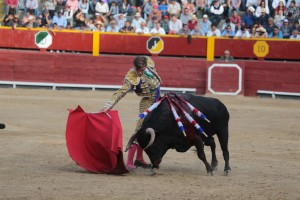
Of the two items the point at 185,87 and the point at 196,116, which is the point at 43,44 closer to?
the point at 185,87

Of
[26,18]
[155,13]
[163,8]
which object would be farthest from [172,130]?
[26,18]

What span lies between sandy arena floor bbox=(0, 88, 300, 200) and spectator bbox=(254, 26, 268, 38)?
15.7ft

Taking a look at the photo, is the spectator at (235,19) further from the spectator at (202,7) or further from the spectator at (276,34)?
the spectator at (276,34)

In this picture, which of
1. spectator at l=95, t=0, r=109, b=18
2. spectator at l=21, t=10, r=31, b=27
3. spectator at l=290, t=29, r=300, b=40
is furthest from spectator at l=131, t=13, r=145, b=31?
spectator at l=290, t=29, r=300, b=40

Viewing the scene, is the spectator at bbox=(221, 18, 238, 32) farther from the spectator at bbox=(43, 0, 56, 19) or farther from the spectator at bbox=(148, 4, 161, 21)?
the spectator at bbox=(43, 0, 56, 19)

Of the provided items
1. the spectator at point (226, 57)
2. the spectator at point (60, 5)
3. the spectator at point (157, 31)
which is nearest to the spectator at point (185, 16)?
the spectator at point (157, 31)

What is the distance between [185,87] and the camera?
19.8 m

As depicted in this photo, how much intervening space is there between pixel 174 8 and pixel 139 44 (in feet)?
4.24

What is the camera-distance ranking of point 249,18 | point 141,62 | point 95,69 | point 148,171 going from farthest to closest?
point 249,18, point 95,69, point 148,171, point 141,62

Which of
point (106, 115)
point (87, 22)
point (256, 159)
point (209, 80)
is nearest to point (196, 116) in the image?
point (106, 115)

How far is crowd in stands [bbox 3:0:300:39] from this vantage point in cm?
2047

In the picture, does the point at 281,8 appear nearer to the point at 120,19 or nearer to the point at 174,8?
the point at 174,8

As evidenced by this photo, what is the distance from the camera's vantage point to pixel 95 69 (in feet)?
65.1

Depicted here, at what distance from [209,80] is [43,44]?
14.4 feet
